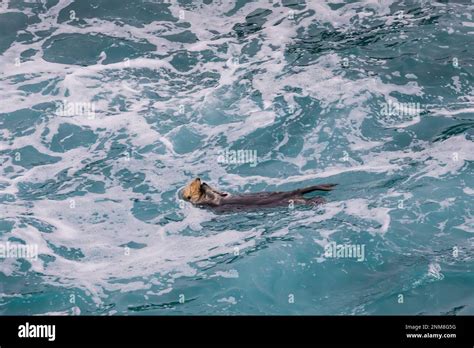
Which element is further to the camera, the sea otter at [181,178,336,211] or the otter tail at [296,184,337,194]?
the otter tail at [296,184,337,194]

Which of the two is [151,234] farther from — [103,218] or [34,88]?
[34,88]

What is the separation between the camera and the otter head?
484 inches

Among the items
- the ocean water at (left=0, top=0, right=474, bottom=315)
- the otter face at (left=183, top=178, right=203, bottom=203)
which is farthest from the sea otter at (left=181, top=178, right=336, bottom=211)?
the ocean water at (left=0, top=0, right=474, bottom=315)

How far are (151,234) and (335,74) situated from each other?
530 cm

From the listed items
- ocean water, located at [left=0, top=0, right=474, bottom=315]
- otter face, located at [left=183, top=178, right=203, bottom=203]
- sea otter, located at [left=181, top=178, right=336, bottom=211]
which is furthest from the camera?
otter face, located at [left=183, top=178, right=203, bottom=203]

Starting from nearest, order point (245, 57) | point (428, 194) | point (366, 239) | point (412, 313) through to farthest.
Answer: point (412, 313), point (366, 239), point (428, 194), point (245, 57)

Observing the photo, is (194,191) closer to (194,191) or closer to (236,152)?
(194,191)

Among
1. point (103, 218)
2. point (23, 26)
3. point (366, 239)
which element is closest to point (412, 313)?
point (366, 239)

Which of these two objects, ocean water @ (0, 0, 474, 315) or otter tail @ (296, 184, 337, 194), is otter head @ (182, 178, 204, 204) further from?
otter tail @ (296, 184, 337, 194)

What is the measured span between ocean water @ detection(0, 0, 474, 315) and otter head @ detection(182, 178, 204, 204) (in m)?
0.20

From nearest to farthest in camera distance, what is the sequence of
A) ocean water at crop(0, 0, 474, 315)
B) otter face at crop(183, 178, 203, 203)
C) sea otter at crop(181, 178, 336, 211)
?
ocean water at crop(0, 0, 474, 315), sea otter at crop(181, 178, 336, 211), otter face at crop(183, 178, 203, 203)
